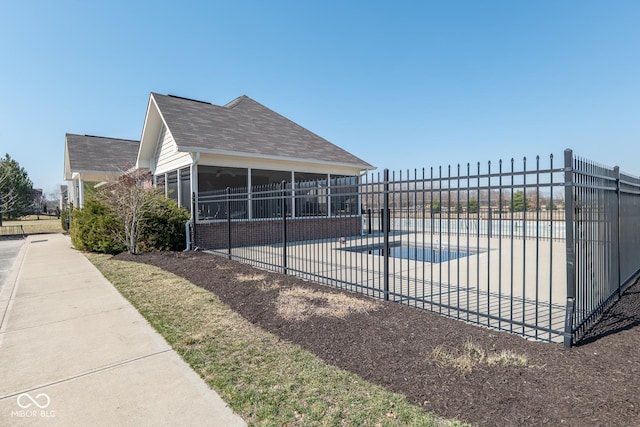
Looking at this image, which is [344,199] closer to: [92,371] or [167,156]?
[167,156]

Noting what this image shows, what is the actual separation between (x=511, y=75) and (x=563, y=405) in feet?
51.7

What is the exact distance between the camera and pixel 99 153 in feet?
65.8

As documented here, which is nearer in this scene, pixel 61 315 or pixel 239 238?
pixel 61 315

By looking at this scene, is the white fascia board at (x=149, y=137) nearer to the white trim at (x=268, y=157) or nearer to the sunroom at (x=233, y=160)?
the sunroom at (x=233, y=160)

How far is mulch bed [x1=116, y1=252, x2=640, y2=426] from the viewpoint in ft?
7.54

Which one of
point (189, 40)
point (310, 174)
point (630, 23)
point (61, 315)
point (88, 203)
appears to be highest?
point (189, 40)

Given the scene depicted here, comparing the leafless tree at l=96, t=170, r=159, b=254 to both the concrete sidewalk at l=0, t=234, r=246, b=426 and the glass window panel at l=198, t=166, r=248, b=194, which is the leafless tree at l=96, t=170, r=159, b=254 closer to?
the glass window panel at l=198, t=166, r=248, b=194

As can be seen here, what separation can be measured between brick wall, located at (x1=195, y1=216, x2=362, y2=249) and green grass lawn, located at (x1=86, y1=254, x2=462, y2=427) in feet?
19.2

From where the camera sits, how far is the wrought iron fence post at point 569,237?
316 centimetres

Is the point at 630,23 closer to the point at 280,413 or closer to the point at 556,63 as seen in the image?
the point at 556,63

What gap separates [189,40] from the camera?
11.9 meters

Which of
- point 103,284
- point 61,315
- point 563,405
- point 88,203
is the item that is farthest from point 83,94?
point 563,405

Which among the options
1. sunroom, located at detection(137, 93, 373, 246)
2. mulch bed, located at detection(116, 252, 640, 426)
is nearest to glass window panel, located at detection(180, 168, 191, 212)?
sunroom, located at detection(137, 93, 373, 246)

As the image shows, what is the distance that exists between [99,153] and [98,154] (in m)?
0.22
